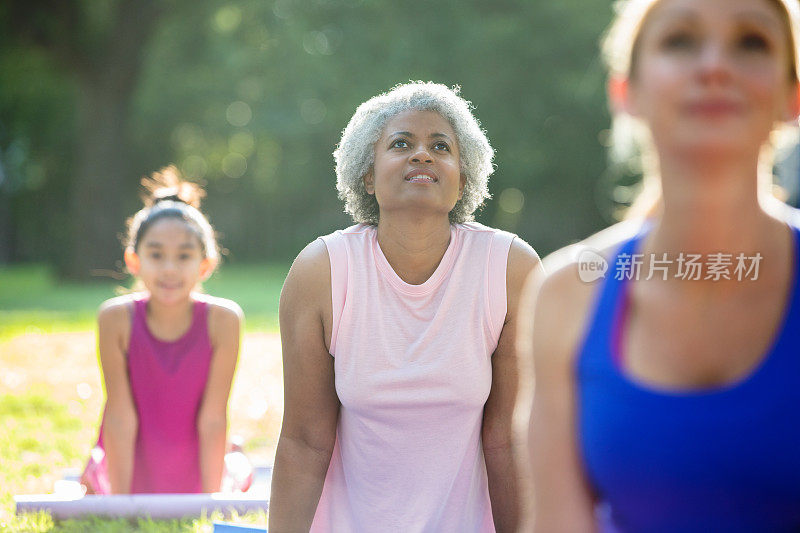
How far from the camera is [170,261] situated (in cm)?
464

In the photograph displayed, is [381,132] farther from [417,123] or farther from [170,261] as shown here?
[170,261]

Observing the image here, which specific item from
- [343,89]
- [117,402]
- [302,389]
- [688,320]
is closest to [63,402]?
[117,402]

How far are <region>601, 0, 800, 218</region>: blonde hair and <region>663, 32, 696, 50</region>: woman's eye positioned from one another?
58 mm

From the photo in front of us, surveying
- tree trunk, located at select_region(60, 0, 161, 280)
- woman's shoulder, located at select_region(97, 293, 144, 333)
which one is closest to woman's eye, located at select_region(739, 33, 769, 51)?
woman's shoulder, located at select_region(97, 293, 144, 333)

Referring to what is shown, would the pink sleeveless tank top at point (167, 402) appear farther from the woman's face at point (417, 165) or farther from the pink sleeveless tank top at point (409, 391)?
the woman's face at point (417, 165)

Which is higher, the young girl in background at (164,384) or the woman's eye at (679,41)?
the woman's eye at (679,41)

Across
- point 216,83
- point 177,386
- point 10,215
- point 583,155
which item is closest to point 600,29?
point 583,155

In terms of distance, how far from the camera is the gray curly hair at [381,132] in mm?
3215

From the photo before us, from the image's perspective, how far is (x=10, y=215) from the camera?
3159cm

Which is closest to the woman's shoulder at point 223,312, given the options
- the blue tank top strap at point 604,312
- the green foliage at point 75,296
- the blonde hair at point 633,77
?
the green foliage at point 75,296

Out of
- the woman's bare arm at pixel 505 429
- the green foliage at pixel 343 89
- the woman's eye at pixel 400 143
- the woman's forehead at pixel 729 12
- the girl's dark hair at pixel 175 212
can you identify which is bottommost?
the woman's bare arm at pixel 505 429

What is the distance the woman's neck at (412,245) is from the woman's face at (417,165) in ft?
0.13

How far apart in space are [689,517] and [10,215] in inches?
1301

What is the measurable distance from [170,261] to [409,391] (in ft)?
6.84
